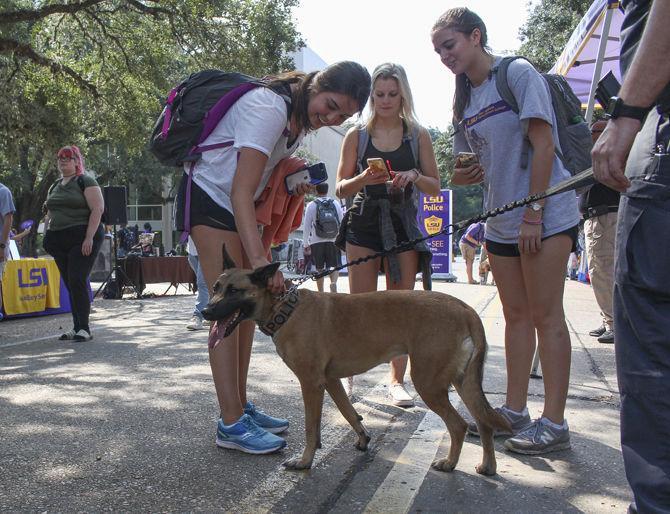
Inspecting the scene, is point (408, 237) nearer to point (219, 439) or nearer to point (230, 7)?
point (219, 439)

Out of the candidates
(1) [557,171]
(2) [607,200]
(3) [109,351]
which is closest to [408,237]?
(1) [557,171]

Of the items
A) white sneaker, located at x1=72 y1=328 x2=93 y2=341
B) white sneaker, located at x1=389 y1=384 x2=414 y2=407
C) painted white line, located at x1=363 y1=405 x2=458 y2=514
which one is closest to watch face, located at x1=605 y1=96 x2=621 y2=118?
painted white line, located at x1=363 y1=405 x2=458 y2=514

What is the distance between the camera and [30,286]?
10.1 m

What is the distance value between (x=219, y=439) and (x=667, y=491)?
2.33 meters

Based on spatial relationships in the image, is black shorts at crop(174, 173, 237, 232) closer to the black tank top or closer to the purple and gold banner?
the black tank top

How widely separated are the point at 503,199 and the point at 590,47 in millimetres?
6185

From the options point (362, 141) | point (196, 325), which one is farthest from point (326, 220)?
point (362, 141)

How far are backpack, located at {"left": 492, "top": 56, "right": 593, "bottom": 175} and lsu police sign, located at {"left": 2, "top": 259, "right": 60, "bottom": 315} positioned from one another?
8731mm

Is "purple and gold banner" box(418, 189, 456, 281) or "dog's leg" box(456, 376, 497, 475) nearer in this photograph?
"dog's leg" box(456, 376, 497, 475)

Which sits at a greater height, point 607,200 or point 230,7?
point 230,7

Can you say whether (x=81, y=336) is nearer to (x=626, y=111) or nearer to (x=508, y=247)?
(x=508, y=247)

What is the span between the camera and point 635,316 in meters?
1.88

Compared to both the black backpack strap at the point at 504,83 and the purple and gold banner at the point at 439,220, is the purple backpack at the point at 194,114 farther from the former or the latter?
the purple and gold banner at the point at 439,220

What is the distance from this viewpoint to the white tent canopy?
21.5 feet
